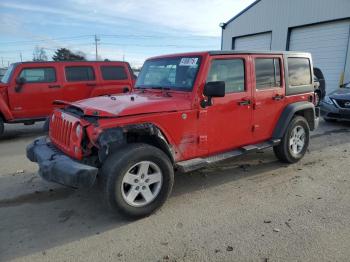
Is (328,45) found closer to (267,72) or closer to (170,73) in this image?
(267,72)

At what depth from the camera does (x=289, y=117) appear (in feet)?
17.3

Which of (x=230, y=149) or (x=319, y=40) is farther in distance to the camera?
(x=319, y=40)

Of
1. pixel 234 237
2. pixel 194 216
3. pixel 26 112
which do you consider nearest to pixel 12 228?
pixel 194 216

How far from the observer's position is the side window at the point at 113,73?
9.37m

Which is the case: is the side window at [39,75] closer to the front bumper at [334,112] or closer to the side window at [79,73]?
the side window at [79,73]

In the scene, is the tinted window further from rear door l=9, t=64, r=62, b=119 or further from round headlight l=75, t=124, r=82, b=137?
rear door l=9, t=64, r=62, b=119

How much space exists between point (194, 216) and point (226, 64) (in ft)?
7.00

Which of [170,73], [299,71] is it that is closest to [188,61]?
[170,73]

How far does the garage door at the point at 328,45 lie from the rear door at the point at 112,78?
10.3 meters

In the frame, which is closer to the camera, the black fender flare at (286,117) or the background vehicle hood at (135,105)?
the background vehicle hood at (135,105)

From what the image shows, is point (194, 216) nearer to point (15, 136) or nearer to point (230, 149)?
point (230, 149)

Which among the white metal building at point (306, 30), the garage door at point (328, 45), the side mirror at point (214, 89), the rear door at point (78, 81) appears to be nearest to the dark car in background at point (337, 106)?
the garage door at point (328, 45)

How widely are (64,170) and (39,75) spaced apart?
6000 mm

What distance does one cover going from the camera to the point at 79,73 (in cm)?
902
